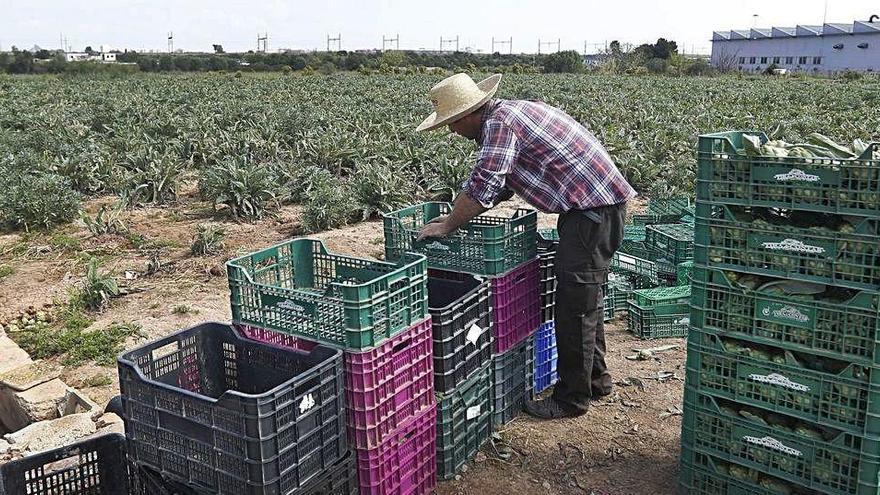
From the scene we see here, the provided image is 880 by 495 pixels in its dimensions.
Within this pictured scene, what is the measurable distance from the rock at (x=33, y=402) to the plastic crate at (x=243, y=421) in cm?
207

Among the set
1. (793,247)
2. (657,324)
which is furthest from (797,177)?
(657,324)

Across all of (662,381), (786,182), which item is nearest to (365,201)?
(662,381)

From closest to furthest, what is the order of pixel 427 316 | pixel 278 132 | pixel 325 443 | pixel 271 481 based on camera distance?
pixel 271 481, pixel 325 443, pixel 427 316, pixel 278 132

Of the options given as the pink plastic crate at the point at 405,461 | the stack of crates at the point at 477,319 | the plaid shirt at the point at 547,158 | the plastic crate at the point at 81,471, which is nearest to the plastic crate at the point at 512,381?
the stack of crates at the point at 477,319

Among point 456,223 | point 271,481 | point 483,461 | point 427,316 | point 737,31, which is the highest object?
point 737,31

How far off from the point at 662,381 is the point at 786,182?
2447 mm

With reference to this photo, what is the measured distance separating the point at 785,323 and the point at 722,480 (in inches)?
36.8

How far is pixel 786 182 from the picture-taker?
3.38 meters

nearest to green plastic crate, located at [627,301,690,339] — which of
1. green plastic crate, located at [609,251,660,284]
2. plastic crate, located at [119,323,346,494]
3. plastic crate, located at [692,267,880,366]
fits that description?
green plastic crate, located at [609,251,660,284]

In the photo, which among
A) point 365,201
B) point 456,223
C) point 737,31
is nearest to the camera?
point 456,223

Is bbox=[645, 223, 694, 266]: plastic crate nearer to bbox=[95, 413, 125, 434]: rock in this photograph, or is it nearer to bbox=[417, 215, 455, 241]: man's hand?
bbox=[417, 215, 455, 241]: man's hand

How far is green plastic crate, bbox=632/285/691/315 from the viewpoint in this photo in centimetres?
620

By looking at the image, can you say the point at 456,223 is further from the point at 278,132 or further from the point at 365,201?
the point at 278,132

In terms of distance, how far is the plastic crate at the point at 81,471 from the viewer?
11.7 feet
